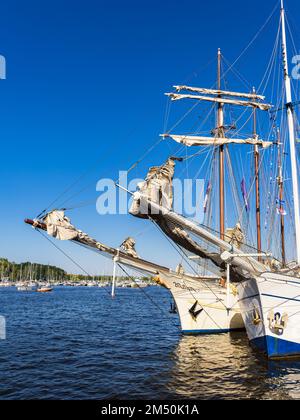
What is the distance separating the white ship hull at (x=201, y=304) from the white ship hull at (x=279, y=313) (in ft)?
20.4

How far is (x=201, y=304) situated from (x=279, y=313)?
7445 millimetres

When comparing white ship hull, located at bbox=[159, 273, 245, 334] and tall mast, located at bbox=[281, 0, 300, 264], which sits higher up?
tall mast, located at bbox=[281, 0, 300, 264]

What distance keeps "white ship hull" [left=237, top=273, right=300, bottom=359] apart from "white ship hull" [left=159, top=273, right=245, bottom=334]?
20.4 ft

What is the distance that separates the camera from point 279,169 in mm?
39969

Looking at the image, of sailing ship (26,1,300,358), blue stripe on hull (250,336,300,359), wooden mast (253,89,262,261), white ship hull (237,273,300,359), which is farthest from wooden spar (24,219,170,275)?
wooden mast (253,89,262,261)

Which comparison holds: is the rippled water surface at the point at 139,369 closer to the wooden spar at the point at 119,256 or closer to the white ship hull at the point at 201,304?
the white ship hull at the point at 201,304

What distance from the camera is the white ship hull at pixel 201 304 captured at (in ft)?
79.1

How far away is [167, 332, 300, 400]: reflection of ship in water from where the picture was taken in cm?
1298

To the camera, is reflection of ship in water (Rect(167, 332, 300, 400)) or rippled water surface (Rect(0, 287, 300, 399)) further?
rippled water surface (Rect(0, 287, 300, 399))

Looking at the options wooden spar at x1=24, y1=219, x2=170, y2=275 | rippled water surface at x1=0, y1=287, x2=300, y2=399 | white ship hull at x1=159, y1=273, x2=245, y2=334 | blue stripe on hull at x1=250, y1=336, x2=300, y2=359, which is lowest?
rippled water surface at x1=0, y1=287, x2=300, y2=399

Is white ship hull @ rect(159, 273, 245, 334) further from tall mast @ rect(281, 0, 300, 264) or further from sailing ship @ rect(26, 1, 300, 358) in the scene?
tall mast @ rect(281, 0, 300, 264)

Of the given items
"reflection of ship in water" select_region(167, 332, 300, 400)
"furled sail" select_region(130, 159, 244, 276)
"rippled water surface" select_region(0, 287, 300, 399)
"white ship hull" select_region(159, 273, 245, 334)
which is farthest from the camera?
"white ship hull" select_region(159, 273, 245, 334)

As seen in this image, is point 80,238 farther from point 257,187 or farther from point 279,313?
point 257,187
